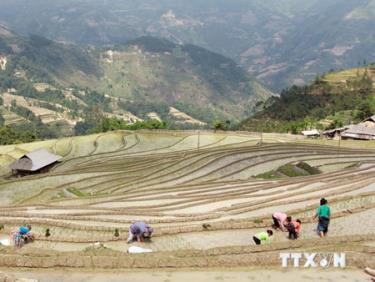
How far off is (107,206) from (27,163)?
5052 centimetres

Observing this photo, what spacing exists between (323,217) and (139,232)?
11.6 metres

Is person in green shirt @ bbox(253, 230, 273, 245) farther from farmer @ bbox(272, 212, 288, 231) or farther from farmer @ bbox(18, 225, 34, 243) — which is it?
farmer @ bbox(18, 225, 34, 243)

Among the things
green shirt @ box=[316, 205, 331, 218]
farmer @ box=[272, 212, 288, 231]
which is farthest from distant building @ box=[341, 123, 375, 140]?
green shirt @ box=[316, 205, 331, 218]

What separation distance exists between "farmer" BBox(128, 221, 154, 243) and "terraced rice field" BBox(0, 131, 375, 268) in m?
0.63

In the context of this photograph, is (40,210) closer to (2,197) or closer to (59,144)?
(2,197)

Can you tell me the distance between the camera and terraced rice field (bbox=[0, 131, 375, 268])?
80.9ft

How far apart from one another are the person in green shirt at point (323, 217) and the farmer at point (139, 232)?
1078 centimetres

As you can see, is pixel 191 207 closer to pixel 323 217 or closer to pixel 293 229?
pixel 293 229

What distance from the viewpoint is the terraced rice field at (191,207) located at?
24672 millimetres

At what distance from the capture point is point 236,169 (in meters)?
75.4

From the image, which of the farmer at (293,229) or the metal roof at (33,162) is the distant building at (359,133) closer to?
the metal roof at (33,162)

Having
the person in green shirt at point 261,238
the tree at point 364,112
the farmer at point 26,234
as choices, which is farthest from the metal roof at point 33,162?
the tree at point 364,112

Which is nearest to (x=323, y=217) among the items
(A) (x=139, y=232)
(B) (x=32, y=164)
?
(A) (x=139, y=232)

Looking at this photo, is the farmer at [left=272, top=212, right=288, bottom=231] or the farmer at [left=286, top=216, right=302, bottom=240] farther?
the farmer at [left=272, top=212, right=288, bottom=231]
